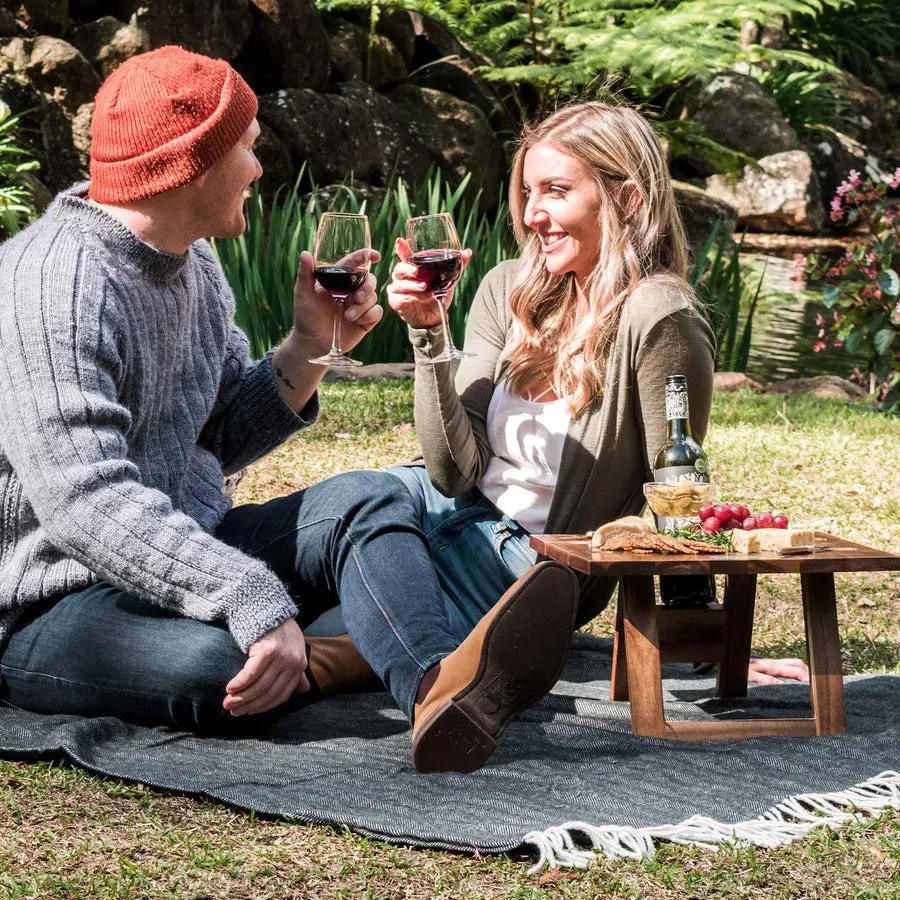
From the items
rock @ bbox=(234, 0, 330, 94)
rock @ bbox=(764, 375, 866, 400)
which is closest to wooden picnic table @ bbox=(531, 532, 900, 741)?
rock @ bbox=(764, 375, 866, 400)

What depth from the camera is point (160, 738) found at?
256 cm

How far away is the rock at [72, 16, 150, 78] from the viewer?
1032cm

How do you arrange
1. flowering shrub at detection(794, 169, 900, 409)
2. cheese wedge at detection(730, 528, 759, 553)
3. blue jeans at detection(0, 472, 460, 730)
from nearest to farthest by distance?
1. blue jeans at detection(0, 472, 460, 730)
2. cheese wedge at detection(730, 528, 759, 553)
3. flowering shrub at detection(794, 169, 900, 409)

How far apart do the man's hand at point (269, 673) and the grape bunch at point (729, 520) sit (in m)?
0.87

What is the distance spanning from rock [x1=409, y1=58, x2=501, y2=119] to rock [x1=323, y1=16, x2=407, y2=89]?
1.89 ft

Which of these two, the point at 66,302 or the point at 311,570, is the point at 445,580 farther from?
the point at 66,302

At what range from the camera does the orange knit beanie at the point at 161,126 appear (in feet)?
8.23

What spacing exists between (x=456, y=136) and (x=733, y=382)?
18.5ft

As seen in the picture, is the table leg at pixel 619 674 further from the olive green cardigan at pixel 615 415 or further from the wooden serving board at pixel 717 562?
the wooden serving board at pixel 717 562

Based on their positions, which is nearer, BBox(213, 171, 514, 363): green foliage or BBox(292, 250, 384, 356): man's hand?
BBox(292, 250, 384, 356): man's hand

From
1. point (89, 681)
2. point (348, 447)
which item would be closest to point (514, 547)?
point (89, 681)

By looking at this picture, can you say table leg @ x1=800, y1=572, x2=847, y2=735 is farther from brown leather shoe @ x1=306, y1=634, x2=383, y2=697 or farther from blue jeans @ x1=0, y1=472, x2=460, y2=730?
brown leather shoe @ x1=306, y1=634, x2=383, y2=697

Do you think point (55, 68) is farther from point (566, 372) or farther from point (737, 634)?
point (737, 634)

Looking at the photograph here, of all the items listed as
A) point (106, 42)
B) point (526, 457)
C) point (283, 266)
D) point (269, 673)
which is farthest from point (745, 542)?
point (106, 42)
